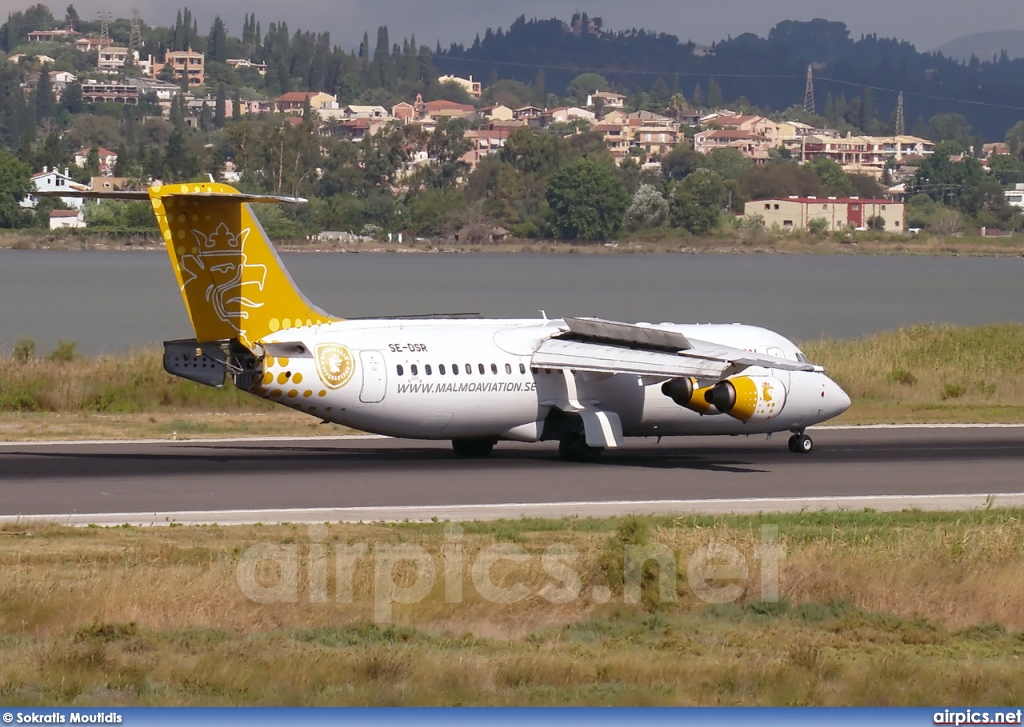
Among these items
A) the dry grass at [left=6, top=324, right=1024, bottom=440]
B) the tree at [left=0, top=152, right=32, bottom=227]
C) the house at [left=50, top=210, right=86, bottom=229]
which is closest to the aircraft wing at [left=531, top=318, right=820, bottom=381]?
the dry grass at [left=6, top=324, right=1024, bottom=440]

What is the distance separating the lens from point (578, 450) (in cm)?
3212

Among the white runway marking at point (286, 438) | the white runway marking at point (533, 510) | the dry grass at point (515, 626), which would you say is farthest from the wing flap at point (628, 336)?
the dry grass at point (515, 626)

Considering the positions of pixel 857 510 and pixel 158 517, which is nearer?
pixel 158 517

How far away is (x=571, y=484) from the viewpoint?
Answer: 2900 cm

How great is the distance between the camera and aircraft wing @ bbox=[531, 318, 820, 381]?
101ft

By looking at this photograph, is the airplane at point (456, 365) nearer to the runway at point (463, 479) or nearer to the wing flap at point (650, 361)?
the wing flap at point (650, 361)

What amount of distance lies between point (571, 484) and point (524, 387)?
301cm

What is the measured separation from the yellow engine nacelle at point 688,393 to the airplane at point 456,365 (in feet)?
0.09

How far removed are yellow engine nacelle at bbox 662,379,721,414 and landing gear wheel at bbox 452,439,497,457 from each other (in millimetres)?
3654

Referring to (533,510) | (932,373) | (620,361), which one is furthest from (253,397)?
(932,373)

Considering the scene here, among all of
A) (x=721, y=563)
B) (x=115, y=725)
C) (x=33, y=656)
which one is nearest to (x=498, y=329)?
(x=721, y=563)

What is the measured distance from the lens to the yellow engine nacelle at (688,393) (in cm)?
3195

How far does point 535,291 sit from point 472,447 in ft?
304

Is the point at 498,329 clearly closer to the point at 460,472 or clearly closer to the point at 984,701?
the point at 460,472
